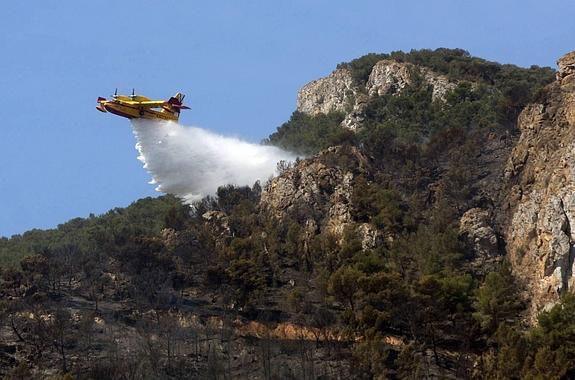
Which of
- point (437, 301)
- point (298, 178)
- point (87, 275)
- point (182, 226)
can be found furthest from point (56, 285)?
point (437, 301)

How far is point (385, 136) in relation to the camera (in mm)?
78688

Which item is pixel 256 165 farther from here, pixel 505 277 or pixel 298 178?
pixel 505 277

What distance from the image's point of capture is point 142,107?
244 ft

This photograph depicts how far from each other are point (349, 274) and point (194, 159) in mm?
35553

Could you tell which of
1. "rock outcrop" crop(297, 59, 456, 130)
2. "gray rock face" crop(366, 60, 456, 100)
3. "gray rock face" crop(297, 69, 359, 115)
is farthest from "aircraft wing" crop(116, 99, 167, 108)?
"gray rock face" crop(297, 69, 359, 115)

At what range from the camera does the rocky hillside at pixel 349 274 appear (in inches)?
1913

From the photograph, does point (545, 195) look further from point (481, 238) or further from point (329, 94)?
point (329, 94)

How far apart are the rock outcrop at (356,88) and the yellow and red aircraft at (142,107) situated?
23.2m

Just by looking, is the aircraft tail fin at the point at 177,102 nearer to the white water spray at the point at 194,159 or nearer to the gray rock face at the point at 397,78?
the white water spray at the point at 194,159

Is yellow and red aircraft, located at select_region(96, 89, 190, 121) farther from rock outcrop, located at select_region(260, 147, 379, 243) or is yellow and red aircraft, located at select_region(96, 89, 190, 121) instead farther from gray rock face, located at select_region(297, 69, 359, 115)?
gray rock face, located at select_region(297, 69, 359, 115)

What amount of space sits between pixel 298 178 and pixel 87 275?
1816cm

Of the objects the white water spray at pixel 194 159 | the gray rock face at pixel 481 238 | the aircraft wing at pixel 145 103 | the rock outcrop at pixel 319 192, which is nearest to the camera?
the gray rock face at pixel 481 238

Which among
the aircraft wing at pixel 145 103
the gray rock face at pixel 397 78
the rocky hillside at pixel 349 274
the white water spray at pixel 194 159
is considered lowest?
the rocky hillside at pixel 349 274

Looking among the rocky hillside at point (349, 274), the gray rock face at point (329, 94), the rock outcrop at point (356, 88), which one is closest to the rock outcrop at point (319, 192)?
the rocky hillside at point (349, 274)
